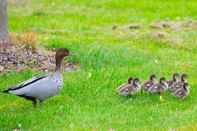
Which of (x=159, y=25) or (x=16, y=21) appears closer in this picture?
(x=159, y=25)

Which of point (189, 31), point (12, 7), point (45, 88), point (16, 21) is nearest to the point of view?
point (45, 88)

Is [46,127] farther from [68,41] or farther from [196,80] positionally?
[68,41]

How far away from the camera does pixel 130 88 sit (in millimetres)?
15094

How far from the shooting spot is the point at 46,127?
1341 cm

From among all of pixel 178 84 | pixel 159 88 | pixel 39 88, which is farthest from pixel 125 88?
pixel 39 88

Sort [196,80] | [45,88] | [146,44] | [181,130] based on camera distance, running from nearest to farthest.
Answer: [181,130] → [45,88] → [196,80] → [146,44]

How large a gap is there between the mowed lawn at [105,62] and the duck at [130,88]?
4.9 inches

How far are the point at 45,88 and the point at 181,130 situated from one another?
297cm

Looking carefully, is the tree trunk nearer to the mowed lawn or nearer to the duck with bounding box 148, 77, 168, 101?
the mowed lawn

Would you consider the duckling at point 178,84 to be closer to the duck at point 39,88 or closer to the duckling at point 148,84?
the duckling at point 148,84

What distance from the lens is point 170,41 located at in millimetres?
21797

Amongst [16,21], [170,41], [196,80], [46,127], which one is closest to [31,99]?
[46,127]

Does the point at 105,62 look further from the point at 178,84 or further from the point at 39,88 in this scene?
the point at 39,88

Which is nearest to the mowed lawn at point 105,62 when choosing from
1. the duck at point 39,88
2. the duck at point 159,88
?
the duck at point 159,88
